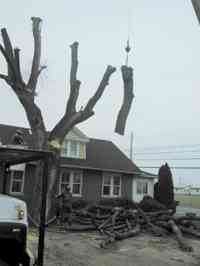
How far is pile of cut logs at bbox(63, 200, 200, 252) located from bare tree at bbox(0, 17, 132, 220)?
1.85 metres

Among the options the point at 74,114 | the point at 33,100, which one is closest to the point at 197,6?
the point at 74,114

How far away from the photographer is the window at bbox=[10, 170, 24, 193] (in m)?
19.7

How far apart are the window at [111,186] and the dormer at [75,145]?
237cm

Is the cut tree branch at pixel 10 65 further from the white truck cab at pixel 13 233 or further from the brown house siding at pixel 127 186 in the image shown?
the brown house siding at pixel 127 186

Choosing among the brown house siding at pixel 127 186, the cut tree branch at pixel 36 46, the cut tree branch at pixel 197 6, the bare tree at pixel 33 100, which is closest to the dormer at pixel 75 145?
the brown house siding at pixel 127 186

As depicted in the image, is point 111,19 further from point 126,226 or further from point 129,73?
point 126,226

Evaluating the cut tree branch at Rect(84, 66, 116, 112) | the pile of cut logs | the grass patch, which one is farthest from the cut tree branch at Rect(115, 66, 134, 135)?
the grass patch

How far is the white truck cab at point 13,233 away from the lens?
4336 mm

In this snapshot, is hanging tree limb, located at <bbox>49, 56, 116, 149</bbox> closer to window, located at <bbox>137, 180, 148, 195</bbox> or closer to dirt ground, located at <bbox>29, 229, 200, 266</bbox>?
dirt ground, located at <bbox>29, 229, 200, 266</bbox>

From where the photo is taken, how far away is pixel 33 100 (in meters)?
15.0

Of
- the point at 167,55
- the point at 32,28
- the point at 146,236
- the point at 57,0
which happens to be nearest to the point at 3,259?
the point at 146,236

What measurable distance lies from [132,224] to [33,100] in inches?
266

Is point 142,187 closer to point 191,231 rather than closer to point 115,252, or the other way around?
point 191,231

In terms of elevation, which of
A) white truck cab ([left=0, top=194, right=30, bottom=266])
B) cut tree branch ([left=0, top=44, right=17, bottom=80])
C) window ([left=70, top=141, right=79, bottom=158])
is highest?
cut tree branch ([left=0, top=44, right=17, bottom=80])
